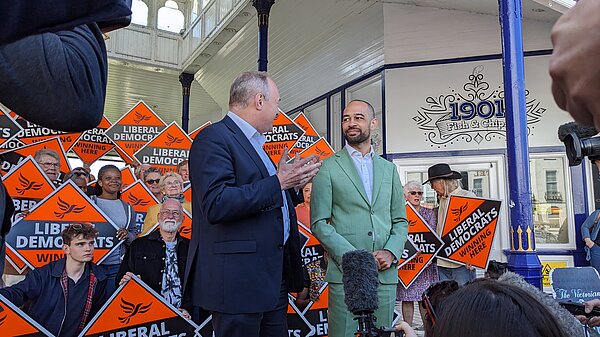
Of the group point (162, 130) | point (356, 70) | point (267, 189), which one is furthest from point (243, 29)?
point (267, 189)

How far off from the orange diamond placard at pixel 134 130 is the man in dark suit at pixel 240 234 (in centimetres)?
512

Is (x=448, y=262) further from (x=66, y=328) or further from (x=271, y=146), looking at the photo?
(x=66, y=328)

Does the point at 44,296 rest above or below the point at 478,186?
below

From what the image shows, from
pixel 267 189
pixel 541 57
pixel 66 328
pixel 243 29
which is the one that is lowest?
pixel 66 328

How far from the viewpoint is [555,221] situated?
25.4 ft

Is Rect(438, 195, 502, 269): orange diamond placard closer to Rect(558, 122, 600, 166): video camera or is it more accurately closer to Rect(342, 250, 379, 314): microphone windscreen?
Rect(342, 250, 379, 314): microphone windscreen

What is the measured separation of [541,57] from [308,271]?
601 cm

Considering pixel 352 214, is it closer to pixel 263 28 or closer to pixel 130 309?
pixel 130 309

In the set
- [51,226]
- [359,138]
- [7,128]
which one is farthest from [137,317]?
[7,128]

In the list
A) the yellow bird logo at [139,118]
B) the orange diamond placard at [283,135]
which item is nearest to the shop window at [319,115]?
the orange diamond placard at [283,135]

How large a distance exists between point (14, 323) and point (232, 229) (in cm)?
161

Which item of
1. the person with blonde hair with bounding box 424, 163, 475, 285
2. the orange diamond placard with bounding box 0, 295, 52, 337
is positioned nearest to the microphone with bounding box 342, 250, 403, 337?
the orange diamond placard with bounding box 0, 295, 52, 337

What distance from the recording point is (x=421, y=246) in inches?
190

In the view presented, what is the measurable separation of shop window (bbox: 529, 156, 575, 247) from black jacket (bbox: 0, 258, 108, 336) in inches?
282
